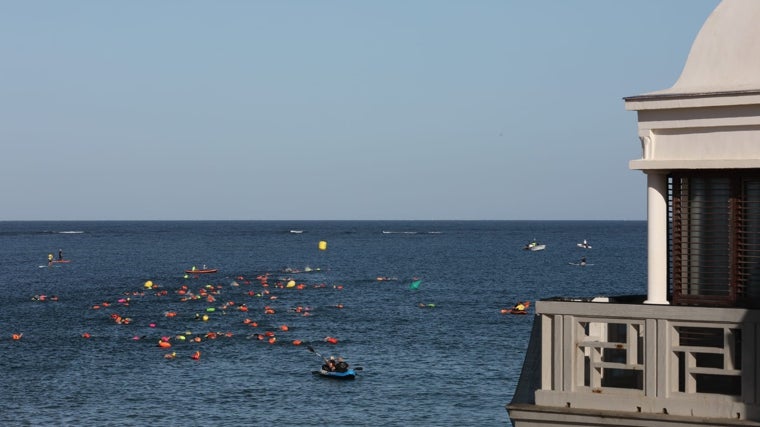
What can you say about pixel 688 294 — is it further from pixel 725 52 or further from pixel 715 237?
pixel 725 52

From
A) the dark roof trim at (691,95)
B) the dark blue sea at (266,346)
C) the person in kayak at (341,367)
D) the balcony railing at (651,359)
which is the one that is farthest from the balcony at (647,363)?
the person in kayak at (341,367)

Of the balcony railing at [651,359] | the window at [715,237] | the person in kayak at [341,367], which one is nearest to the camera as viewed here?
the balcony railing at [651,359]

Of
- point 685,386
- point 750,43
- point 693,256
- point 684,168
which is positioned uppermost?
point 750,43

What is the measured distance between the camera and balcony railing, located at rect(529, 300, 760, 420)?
45.0 ft

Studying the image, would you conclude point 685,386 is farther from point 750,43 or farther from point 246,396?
point 246,396

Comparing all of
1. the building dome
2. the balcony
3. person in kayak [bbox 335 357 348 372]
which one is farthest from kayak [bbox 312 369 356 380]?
the building dome

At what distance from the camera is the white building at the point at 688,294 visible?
13914 millimetres

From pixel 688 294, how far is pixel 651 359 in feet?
7.80

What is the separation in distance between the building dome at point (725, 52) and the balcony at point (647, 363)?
9.83ft

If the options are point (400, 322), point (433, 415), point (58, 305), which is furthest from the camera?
point (58, 305)

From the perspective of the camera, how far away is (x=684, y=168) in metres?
15.5

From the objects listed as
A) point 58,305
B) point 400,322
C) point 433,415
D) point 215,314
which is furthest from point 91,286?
point 433,415

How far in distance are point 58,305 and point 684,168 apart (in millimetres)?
94557

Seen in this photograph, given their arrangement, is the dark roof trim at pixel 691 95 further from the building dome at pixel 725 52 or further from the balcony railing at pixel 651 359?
the balcony railing at pixel 651 359
